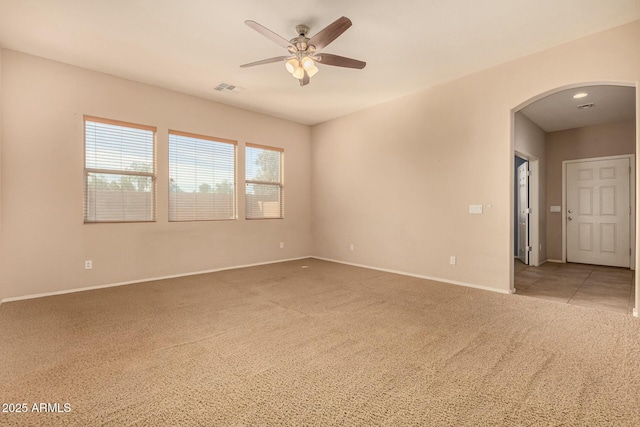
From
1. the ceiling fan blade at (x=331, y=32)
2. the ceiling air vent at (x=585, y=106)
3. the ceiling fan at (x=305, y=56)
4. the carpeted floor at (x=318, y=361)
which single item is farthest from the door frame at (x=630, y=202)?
the ceiling fan blade at (x=331, y=32)

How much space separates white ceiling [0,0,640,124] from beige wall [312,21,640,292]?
27cm

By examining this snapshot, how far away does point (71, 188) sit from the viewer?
4051 mm

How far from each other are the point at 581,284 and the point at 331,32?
4939 millimetres

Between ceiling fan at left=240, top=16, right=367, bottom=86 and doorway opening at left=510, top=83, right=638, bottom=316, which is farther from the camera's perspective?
doorway opening at left=510, top=83, right=638, bottom=316

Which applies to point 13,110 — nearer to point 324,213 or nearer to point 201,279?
point 201,279

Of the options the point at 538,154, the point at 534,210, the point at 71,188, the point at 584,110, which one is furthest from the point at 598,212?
the point at 71,188

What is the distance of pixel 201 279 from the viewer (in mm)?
4785

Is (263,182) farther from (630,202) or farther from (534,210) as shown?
(630,202)

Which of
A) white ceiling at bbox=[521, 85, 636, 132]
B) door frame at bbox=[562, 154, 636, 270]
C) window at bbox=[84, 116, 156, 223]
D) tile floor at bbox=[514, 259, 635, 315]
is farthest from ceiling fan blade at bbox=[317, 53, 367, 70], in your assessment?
door frame at bbox=[562, 154, 636, 270]

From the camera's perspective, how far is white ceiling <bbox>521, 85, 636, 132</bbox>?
4457 millimetres

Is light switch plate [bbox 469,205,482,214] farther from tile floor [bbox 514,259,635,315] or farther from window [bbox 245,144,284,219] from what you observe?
window [bbox 245,144,284,219]

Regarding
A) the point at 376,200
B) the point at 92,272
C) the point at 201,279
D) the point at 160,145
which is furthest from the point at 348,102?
the point at 92,272

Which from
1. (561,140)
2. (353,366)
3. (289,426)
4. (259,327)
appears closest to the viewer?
(289,426)

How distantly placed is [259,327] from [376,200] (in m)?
3.48
